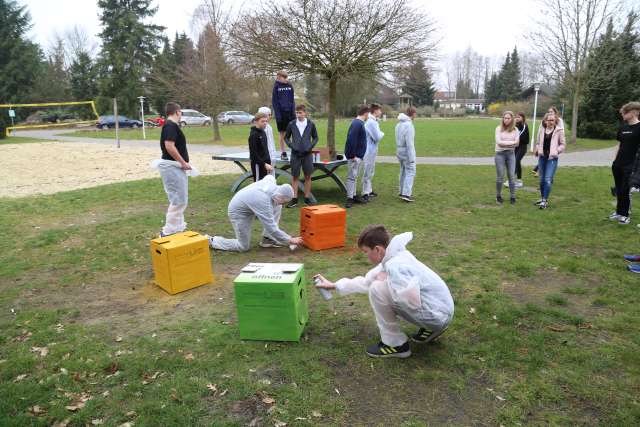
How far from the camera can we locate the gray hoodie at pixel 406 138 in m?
9.29

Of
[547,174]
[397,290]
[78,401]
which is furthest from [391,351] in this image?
[547,174]

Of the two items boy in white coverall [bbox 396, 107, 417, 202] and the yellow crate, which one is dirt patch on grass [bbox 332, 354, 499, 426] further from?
boy in white coverall [bbox 396, 107, 417, 202]

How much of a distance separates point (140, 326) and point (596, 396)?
3860 mm

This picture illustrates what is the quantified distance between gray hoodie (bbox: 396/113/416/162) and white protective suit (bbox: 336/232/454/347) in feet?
19.9

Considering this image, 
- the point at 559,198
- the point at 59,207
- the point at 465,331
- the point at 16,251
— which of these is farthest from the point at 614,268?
the point at 59,207

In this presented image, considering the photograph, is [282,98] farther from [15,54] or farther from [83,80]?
[83,80]

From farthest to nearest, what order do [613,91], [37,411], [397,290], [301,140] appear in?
[613,91]
[301,140]
[397,290]
[37,411]

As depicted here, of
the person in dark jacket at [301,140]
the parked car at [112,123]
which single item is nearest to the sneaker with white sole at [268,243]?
the person in dark jacket at [301,140]

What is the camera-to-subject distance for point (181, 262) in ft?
16.4

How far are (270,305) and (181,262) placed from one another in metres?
1.58

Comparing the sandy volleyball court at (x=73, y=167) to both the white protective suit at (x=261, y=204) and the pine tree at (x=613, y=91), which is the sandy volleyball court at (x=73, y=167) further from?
the pine tree at (x=613, y=91)

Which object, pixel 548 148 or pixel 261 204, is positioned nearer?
pixel 261 204

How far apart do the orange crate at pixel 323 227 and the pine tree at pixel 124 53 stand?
4649cm

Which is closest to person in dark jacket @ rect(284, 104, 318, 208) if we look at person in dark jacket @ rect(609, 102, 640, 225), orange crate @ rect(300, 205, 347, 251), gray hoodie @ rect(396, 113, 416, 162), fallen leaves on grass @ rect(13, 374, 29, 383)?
gray hoodie @ rect(396, 113, 416, 162)
